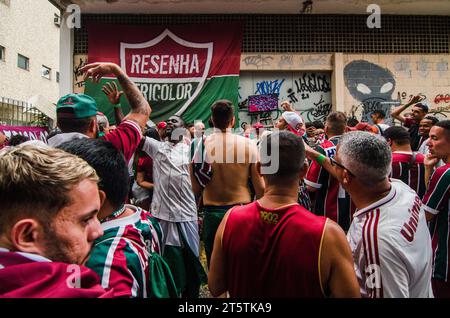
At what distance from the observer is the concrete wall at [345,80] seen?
35.4ft

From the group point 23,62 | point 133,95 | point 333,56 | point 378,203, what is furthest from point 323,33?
point 23,62

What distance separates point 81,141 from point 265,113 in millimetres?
9475

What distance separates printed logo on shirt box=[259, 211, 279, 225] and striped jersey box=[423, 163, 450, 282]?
1.61m

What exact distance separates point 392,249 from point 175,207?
2.68 m

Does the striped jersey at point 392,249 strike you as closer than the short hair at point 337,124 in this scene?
Yes

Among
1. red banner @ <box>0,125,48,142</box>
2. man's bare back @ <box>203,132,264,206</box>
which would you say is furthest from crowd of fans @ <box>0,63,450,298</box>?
red banner @ <box>0,125,48,142</box>

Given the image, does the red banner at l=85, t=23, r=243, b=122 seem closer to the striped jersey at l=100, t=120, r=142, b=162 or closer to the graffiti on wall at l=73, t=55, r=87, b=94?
the graffiti on wall at l=73, t=55, r=87, b=94

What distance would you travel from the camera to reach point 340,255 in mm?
1690

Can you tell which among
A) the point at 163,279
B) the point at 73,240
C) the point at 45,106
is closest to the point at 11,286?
the point at 73,240

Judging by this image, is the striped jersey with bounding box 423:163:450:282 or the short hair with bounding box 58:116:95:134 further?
the striped jersey with bounding box 423:163:450:282

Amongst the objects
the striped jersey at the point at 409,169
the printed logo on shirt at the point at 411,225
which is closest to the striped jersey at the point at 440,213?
the printed logo on shirt at the point at 411,225

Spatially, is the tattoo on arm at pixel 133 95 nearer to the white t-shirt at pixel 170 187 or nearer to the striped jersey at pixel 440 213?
the white t-shirt at pixel 170 187

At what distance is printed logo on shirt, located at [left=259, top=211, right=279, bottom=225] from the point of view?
1855mm

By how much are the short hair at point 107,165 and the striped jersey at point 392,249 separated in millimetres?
1211
